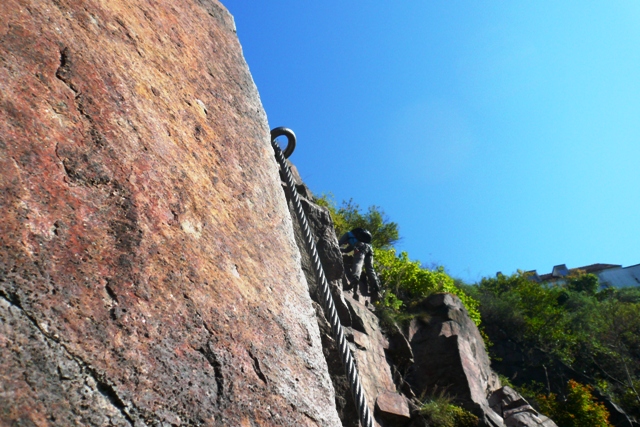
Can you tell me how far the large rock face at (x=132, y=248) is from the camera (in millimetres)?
1242

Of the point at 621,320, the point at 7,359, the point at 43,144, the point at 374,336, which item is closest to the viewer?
the point at 7,359

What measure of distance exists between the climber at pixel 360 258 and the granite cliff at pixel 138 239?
19.3ft

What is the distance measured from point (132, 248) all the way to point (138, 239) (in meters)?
0.05

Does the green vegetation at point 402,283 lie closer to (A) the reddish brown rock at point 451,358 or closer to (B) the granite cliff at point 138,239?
(A) the reddish brown rock at point 451,358

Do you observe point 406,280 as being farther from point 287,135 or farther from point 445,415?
point 287,135

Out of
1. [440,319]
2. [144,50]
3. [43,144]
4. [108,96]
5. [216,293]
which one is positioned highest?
[440,319]

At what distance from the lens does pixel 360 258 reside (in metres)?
8.97

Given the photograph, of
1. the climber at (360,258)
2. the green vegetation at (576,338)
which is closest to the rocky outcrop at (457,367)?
the climber at (360,258)

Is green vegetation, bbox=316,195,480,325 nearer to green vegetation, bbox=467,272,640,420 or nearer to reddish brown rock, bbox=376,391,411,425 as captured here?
reddish brown rock, bbox=376,391,411,425

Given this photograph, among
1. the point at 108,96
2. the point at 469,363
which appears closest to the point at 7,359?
the point at 108,96

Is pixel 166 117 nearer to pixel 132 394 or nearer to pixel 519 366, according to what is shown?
pixel 132 394

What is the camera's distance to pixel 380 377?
6.10 metres

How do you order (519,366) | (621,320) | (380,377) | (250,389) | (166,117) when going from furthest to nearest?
(621,320), (519,366), (380,377), (166,117), (250,389)

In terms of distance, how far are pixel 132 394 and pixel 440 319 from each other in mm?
8583
